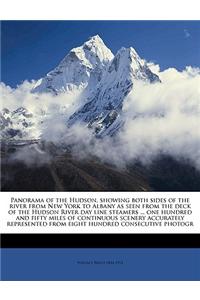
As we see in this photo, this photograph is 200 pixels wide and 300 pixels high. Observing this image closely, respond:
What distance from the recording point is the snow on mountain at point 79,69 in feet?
57.4

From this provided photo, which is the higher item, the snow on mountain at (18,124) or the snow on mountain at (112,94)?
the snow on mountain at (112,94)

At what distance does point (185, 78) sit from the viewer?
17.7 meters

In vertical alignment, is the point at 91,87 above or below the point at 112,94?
above

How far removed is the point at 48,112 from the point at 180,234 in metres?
5.71

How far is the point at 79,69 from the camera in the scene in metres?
18.8

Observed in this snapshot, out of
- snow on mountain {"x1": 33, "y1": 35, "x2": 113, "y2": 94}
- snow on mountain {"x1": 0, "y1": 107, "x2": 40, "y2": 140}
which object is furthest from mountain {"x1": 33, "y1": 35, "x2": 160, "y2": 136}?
snow on mountain {"x1": 0, "y1": 107, "x2": 40, "y2": 140}

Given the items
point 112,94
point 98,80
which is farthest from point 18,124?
point 112,94

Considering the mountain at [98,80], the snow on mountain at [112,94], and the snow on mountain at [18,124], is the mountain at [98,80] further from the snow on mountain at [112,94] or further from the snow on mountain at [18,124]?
the snow on mountain at [18,124]

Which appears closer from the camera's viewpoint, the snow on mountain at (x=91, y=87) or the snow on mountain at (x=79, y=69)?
the snow on mountain at (x=79, y=69)

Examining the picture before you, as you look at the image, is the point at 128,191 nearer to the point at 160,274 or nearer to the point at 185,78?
the point at 160,274

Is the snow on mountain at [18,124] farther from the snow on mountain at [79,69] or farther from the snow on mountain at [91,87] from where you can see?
the snow on mountain at [79,69]

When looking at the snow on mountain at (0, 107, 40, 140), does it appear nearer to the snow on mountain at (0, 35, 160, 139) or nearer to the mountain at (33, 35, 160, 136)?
the snow on mountain at (0, 35, 160, 139)

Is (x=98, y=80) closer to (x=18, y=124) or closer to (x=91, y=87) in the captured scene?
(x=91, y=87)

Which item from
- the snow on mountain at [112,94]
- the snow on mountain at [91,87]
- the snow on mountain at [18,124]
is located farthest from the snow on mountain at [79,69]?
the snow on mountain at [18,124]
